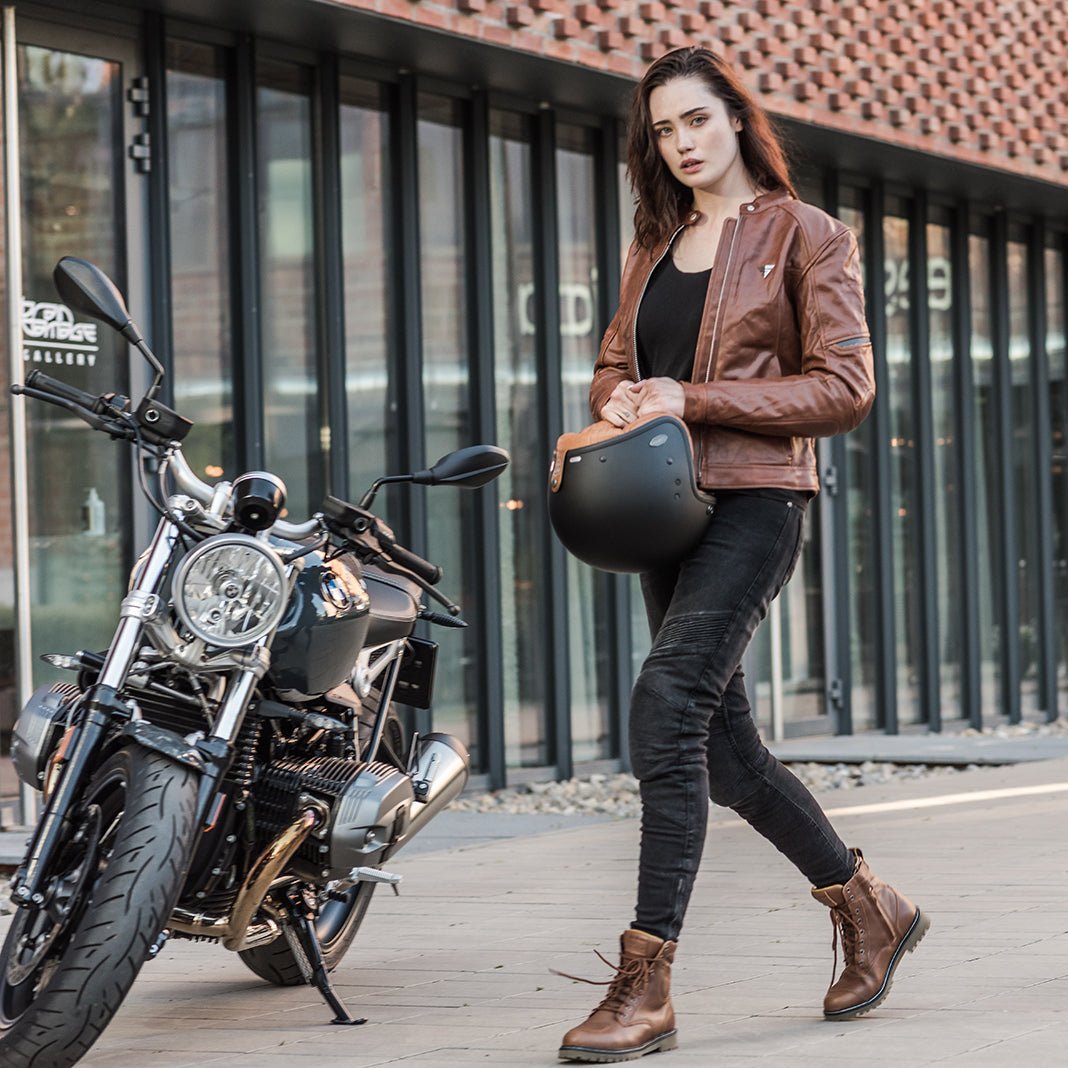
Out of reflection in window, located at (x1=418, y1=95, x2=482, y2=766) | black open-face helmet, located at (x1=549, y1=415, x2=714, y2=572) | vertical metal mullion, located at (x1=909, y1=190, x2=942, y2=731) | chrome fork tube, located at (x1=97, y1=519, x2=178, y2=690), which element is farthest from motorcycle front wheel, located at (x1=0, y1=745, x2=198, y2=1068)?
vertical metal mullion, located at (x1=909, y1=190, x2=942, y2=731)

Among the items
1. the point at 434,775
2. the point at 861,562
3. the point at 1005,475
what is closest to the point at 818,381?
the point at 434,775

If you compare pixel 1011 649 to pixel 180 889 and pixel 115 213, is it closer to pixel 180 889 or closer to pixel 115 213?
pixel 115 213

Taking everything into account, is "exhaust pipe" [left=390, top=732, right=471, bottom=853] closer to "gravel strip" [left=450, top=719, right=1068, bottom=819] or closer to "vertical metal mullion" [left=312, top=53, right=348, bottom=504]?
"gravel strip" [left=450, top=719, right=1068, bottom=819]

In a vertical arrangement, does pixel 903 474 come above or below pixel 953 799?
above

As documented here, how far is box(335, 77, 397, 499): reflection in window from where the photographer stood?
10164mm

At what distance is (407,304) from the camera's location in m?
10.3

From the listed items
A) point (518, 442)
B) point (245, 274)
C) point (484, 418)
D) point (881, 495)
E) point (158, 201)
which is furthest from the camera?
point (881, 495)

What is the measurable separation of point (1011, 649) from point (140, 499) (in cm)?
773

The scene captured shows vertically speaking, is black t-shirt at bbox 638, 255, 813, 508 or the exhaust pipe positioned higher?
black t-shirt at bbox 638, 255, 813, 508

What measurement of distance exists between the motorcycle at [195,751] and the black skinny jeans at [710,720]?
0.48 metres

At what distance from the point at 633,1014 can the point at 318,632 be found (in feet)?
3.03

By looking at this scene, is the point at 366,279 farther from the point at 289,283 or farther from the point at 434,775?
the point at 434,775

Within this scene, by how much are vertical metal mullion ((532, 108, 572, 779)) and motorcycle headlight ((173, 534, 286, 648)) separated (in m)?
7.11

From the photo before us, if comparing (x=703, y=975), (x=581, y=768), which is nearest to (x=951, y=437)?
(x=581, y=768)
